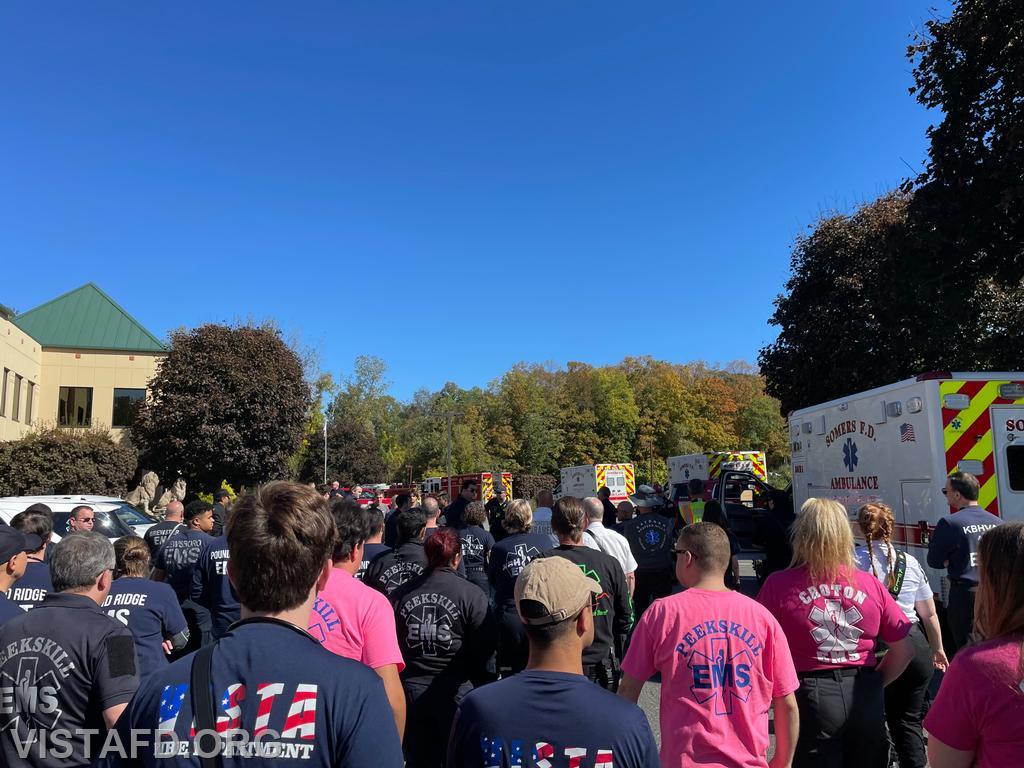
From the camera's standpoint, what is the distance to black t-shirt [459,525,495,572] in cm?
743

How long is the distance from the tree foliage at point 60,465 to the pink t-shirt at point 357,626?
82.0 feet

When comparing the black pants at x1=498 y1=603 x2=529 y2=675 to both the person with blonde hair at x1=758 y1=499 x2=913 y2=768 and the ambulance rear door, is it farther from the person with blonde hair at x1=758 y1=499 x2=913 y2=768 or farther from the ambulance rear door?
the ambulance rear door

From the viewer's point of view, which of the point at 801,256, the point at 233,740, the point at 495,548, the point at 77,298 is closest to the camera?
the point at 233,740

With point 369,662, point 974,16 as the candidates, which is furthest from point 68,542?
point 974,16

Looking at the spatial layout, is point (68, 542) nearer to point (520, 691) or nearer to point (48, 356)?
point (520, 691)

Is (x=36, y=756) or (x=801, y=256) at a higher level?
(x=801, y=256)

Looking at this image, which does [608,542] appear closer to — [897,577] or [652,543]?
[652,543]

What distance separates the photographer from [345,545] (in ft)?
14.8

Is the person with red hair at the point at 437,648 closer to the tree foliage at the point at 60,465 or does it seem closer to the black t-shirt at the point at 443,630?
the black t-shirt at the point at 443,630

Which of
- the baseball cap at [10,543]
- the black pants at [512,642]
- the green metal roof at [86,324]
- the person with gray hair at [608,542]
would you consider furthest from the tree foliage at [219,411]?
the black pants at [512,642]

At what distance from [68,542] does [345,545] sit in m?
1.55

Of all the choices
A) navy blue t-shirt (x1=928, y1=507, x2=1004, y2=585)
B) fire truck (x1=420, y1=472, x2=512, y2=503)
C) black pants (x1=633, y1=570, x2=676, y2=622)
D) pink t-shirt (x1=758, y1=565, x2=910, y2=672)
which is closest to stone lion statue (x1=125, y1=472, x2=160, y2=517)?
fire truck (x1=420, y1=472, x2=512, y2=503)

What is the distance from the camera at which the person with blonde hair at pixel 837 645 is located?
3564 millimetres

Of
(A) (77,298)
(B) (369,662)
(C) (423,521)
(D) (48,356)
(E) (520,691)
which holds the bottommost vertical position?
(B) (369,662)
